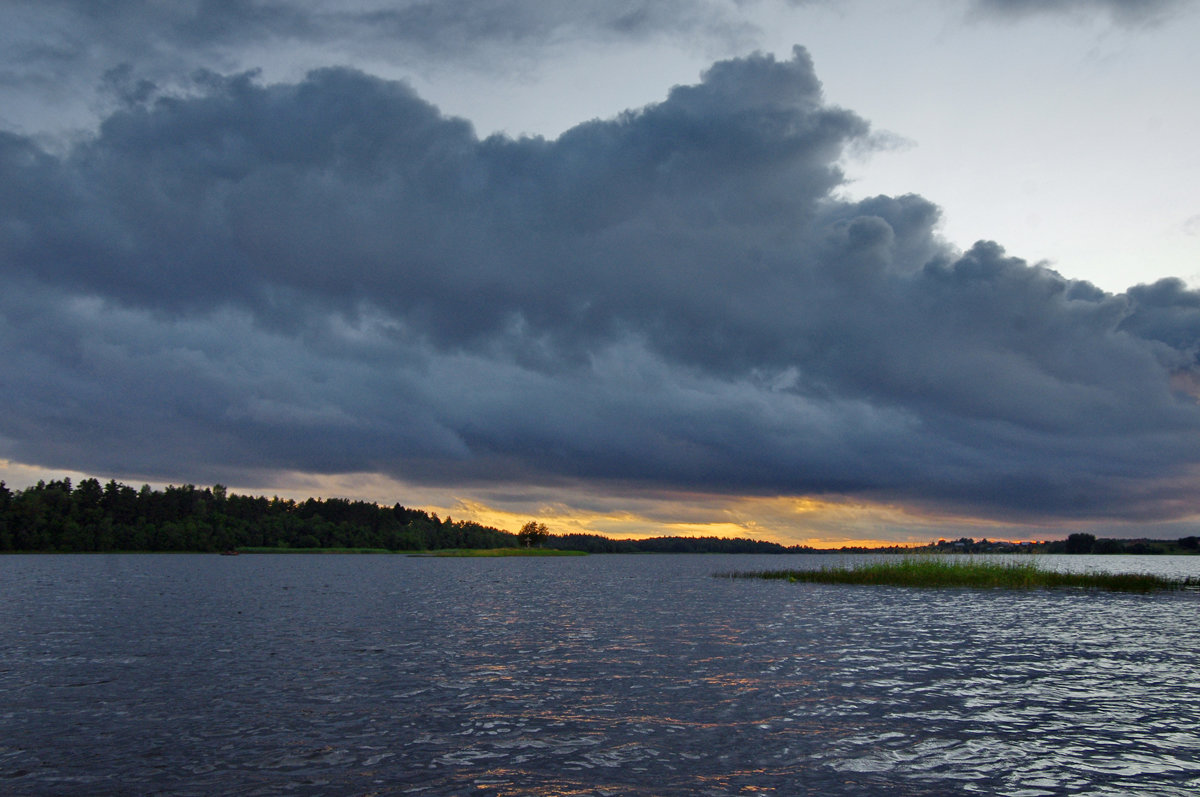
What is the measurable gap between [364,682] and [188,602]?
50.1m

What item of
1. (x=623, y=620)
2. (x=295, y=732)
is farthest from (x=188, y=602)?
(x=295, y=732)

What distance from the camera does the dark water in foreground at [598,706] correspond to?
1952cm

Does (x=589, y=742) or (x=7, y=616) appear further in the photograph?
(x=7, y=616)

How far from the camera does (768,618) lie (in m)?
58.6

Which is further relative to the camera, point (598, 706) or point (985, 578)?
point (985, 578)

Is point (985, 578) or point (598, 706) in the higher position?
point (598, 706)

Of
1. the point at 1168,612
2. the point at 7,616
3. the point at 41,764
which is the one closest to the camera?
the point at 41,764

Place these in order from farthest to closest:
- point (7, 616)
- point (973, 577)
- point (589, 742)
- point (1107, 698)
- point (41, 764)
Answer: point (973, 577), point (7, 616), point (1107, 698), point (589, 742), point (41, 764)

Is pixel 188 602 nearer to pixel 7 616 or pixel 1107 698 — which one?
pixel 7 616

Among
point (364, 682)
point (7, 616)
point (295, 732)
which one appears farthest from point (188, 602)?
point (295, 732)

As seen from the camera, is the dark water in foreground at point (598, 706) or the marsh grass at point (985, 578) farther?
the marsh grass at point (985, 578)

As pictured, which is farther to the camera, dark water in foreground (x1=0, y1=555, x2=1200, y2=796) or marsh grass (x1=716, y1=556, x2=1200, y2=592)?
marsh grass (x1=716, y1=556, x2=1200, y2=592)

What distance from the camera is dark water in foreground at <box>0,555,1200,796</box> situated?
19516 mm

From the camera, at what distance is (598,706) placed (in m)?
27.5
